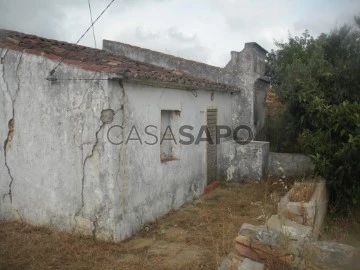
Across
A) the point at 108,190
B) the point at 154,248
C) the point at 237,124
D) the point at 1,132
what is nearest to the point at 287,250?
the point at 154,248

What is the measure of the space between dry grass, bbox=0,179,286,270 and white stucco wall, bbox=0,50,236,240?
259 millimetres

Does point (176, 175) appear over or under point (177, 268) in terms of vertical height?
over

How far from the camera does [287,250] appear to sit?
4016mm

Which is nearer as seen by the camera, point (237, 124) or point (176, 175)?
point (176, 175)

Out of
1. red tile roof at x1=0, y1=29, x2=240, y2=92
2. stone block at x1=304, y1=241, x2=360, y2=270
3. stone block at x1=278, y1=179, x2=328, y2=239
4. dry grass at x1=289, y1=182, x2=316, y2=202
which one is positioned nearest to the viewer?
stone block at x1=304, y1=241, x2=360, y2=270

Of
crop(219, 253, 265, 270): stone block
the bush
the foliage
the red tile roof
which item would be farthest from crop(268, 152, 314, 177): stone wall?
crop(219, 253, 265, 270): stone block

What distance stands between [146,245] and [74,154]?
79.5 inches

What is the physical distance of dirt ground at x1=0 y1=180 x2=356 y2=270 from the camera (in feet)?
17.8

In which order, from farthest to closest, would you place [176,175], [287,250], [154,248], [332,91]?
[332,91], [176,175], [154,248], [287,250]

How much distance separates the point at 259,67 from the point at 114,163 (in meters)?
7.25

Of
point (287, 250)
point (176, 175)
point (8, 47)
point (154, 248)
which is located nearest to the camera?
point (287, 250)

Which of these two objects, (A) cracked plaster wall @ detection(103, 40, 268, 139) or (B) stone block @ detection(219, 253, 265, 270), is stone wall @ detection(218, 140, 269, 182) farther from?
(B) stone block @ detection(219, 253, 265, 270)

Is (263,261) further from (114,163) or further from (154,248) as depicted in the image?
(114,163)

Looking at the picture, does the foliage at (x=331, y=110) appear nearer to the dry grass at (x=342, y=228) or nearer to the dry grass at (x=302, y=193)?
the dry grass at (x=342, y=228)
